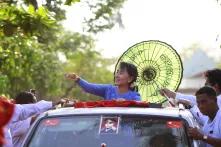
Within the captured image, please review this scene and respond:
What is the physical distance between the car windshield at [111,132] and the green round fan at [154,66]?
2.44 metres

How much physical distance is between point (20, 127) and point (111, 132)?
1631mm

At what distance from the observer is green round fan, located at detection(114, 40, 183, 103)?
8188 millimetres

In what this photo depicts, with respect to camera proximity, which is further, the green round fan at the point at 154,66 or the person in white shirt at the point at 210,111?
the green round fan at the point at 154,66

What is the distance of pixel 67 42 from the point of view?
29281mm

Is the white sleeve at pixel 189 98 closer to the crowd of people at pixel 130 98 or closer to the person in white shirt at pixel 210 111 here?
the crowd of people at pixel 130 98

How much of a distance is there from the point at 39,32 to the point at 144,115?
9.16ft

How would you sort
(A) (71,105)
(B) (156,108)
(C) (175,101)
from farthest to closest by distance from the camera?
(C) (175,101) < (A) (71,105) < (B) (156,108)

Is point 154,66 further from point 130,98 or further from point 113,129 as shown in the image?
point 113,129

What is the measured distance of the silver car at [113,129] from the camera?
5566 mm

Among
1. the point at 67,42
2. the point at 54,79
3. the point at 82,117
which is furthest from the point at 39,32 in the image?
the point at 67,42

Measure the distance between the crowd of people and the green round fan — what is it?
556mm

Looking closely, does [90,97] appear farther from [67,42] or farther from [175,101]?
[175,101]

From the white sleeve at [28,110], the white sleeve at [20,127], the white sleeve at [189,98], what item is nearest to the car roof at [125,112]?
the white sleeve at [28,110]

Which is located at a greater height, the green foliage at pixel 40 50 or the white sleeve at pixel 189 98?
the green foliage at pixel 40 50
